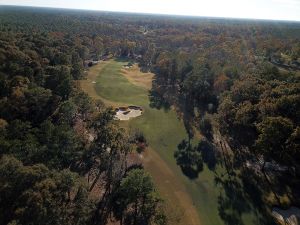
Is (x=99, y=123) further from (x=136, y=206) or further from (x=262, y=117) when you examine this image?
(x=262, y=117)

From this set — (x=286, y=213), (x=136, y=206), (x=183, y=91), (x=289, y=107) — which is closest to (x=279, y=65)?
(x=183, y=91)

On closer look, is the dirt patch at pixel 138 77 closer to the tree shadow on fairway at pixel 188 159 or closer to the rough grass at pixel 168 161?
the rough grass at pixel 168 161

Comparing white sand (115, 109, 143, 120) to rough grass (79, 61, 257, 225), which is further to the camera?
white sand (115, 109, 143, 120)

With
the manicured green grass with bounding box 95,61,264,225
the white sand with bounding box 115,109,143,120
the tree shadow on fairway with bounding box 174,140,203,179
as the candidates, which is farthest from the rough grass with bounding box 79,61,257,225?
the white sand with bounding box 115,109,143,120

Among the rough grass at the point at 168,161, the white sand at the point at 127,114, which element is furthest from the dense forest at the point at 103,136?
the white sand at the point at 127,114

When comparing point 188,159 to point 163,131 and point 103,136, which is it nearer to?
point 163,131

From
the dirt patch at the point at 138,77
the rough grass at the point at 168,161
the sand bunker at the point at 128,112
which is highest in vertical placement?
the rough grass at the point at 168,161

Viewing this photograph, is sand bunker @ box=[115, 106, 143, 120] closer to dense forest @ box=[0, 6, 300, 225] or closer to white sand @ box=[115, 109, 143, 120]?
white sand @ box=[115, 109, 143, 120]
